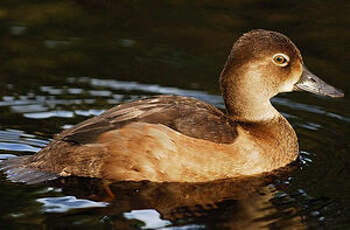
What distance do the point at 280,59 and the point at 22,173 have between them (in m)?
2.70

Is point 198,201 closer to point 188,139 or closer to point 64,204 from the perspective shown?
point 188,139

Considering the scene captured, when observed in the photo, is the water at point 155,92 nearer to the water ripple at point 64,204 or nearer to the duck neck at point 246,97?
the water ripple at point 64,204

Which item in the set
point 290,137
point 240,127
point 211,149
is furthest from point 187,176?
point 290,137

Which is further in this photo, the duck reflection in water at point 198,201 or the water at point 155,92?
the water at point 155,92

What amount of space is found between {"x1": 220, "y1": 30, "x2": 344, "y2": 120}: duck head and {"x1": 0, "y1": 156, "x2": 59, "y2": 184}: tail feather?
1900mm

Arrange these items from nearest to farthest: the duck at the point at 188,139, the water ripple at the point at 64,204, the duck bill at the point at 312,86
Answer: the water ripple at the point at 64,204
the duck at the point at 188,139
the duck bill at the point at 312,86

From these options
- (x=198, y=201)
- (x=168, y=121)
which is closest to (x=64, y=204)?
(x=198, y=201)

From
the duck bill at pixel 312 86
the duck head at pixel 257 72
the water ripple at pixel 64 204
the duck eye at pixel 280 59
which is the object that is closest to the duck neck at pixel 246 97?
the duck head at pixel 257 72

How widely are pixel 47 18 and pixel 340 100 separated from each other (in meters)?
4.59

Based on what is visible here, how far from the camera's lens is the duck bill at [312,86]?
7.62 meters

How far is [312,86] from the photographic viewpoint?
25.1 feet

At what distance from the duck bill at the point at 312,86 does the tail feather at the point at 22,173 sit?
2.66m

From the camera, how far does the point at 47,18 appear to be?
36.2 feet

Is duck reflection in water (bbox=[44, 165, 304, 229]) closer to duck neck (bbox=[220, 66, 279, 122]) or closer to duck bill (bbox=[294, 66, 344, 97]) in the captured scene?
duck neck (bbox=[220, 66, 279, 122])
